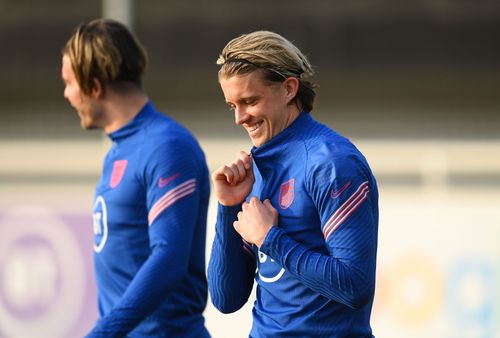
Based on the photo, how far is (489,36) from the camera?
12.4 m

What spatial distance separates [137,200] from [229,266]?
625mm

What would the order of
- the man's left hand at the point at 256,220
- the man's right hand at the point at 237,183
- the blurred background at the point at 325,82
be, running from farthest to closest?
the blurred background at the point at 325,82 → the man's right hand at the point at 237,183 → the man's left hand at the point at 256,220

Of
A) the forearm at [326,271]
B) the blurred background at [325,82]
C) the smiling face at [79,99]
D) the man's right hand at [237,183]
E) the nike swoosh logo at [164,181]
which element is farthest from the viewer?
the blurred background at [325,82]

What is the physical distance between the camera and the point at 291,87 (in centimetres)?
257

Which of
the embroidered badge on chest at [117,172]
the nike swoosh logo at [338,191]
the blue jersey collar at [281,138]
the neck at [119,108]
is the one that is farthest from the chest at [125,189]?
the nike swoosh logo at [338,191]

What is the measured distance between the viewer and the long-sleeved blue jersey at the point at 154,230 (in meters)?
3.06

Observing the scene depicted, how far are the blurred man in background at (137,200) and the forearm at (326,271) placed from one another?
2.33 feet

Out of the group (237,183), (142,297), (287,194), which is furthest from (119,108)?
(287,194)

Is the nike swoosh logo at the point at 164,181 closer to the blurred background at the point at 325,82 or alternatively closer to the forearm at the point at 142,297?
the forearm at the point at 142,297

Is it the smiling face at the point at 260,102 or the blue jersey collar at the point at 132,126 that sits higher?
the smiling face at the point at 260,102

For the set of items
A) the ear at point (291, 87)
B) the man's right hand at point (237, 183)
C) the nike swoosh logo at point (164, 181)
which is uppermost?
the ear at point (291, 87)

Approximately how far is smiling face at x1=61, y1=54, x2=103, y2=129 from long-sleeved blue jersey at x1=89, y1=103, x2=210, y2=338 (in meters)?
0.12

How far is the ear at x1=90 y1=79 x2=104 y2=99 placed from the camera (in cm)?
333

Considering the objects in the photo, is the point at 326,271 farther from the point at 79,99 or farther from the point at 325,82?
the point at 325,82
